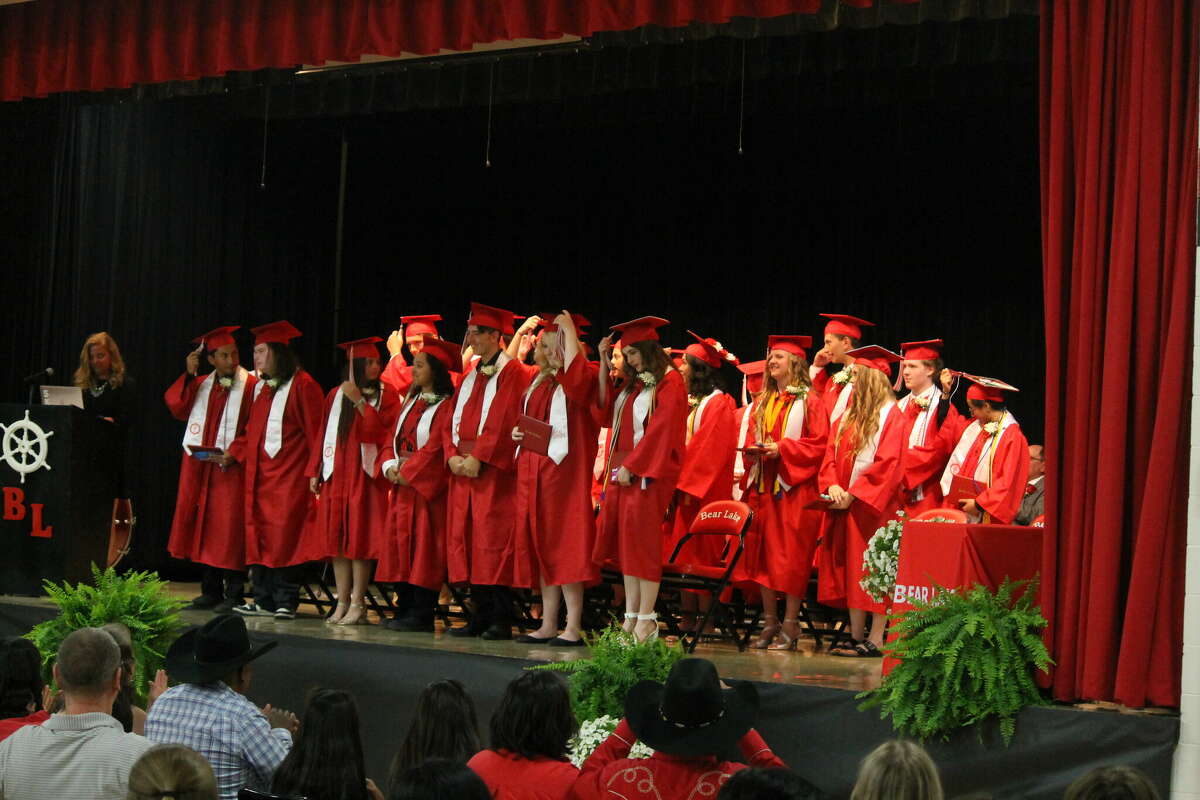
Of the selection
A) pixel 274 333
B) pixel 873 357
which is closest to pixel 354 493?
pixel 274 333

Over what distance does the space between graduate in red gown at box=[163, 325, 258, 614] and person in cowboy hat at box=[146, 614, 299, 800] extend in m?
4.11

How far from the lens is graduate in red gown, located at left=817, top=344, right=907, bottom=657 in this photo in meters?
7.80

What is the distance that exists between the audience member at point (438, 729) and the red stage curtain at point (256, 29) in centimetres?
366

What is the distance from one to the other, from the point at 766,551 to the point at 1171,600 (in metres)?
3.08

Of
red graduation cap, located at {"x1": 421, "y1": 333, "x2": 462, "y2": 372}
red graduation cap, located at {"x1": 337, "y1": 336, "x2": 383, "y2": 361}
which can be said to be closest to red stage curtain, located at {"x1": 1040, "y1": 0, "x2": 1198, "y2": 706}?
red graduation cap, located at {"x1": 421, "y1": 333, "x2": 462, "y2": 372}

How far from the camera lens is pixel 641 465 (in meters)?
7.34

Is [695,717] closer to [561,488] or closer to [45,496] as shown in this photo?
[561,488]

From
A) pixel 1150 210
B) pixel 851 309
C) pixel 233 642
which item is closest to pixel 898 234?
pixel 851 309

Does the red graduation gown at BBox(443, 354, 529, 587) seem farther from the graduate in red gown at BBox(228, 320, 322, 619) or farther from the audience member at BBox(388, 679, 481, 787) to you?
the audience member at BBox(388, 679, 481, 787)

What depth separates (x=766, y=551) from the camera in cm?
818

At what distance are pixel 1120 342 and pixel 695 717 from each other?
8.07 feet

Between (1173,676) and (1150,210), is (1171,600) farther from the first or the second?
(1150,210)

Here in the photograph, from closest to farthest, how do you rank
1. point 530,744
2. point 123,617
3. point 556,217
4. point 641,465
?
point 530,744
point 123,617
point 641,465
point 556,217

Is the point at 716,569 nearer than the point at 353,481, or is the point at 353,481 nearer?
the point at 716,569
